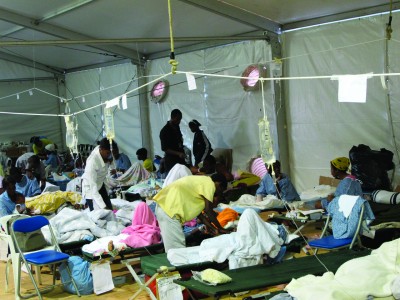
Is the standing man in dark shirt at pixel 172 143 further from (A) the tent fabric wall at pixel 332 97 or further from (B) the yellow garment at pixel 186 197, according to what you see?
(B) the yellow garment at pixel 186 197

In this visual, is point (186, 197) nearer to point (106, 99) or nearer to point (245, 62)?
point (245, 62)

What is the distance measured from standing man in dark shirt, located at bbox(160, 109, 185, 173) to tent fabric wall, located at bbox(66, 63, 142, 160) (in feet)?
9.32

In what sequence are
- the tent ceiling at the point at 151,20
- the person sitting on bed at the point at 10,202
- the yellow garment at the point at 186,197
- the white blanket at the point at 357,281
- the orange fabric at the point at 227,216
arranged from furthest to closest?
the tent ceiling at the point at 151,20 → the person sitting on bed at the point at 10,202 → the orange fabric at the point at 227,216 → the yellow garment at the point at 186,197 → the white blanket at the point at 357,281

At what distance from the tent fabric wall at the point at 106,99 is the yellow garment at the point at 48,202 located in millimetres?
4119

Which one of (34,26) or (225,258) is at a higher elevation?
(34,26)

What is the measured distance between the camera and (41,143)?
1230 centimetres

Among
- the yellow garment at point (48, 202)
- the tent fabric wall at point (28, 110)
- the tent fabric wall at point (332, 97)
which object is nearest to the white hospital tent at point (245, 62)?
the tent fabric wall at point (332, 97)

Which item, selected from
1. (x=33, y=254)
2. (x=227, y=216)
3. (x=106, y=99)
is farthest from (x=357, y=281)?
(x=106, y=99)

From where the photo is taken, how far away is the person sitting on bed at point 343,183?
570 centimetres

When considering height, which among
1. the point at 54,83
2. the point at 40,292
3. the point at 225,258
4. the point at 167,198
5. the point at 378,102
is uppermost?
the point at 54,83

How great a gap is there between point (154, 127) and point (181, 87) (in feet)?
4.35

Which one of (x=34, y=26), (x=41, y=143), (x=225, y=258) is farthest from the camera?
(x=41, y=143)

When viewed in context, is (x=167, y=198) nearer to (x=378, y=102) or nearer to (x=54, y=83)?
(x=378, y=102)

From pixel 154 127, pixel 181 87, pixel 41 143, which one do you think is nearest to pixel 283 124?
pixel 181 87
